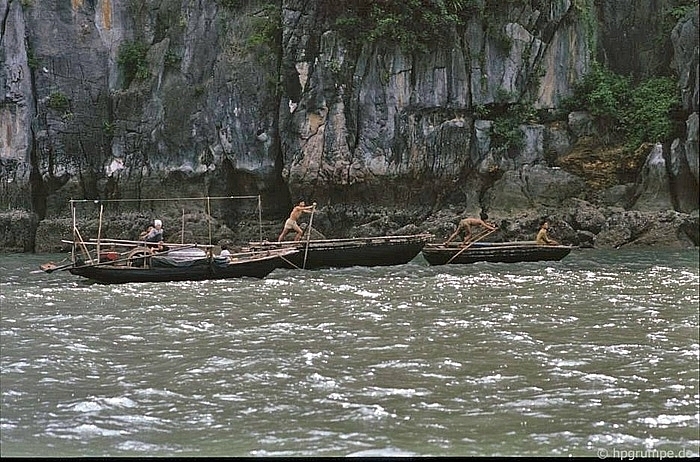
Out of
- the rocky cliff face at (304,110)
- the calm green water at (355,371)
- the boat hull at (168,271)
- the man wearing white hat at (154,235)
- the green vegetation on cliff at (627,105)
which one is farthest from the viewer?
the rocky cliff face at (304,110)

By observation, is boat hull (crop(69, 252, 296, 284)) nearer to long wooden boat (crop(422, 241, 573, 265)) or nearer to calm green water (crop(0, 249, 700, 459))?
calm green water (crop(0, 249, 700, 459))

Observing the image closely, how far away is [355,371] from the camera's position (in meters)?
8.12

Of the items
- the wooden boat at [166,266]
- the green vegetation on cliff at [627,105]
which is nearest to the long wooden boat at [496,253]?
the wooden boat at [166,266]

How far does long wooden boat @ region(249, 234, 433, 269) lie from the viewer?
18969mm

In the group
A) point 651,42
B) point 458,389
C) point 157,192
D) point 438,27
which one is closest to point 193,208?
point 157,192

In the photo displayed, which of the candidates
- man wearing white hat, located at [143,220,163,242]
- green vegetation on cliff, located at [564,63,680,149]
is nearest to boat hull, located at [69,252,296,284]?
man wearing white hat, located at [143,220,163,242]

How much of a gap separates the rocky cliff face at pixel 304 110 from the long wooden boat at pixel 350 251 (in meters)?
5.10

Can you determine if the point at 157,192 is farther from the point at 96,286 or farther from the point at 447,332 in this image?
the point at 447,332

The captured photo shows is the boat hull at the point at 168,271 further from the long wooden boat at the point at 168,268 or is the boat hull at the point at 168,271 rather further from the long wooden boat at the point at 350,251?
the long wooden boat at the point at 350,251

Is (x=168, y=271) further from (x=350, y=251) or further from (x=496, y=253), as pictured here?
(x=496, y=253)

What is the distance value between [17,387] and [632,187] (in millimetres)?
21173

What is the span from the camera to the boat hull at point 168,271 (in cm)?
1634

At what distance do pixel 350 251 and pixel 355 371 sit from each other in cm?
1107

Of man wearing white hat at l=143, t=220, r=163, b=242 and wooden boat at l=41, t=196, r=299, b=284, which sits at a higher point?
man wearing white hat at l=143, t=220, r=163, b=242
